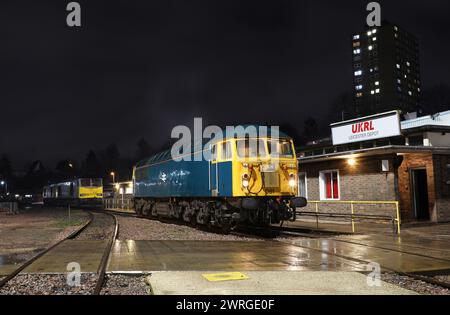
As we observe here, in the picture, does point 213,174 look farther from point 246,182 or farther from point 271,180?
point 271,180

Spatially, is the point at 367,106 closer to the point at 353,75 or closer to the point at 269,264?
the point at 353,75

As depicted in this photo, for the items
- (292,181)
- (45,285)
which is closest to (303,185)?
(292,181)

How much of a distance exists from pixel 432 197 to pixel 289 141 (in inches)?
286

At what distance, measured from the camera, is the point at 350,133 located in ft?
69.6

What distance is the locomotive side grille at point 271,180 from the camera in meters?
14.0

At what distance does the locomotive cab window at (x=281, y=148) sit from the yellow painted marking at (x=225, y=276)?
715cm

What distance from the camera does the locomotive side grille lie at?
1405cm

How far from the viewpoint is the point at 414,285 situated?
7.21 metres

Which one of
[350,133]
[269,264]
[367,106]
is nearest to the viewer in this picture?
[269,264]

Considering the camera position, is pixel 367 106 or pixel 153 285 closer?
pixel 153 285

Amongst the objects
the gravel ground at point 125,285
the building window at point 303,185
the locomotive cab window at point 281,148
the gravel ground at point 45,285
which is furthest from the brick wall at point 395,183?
the gravel ground at point 45,285

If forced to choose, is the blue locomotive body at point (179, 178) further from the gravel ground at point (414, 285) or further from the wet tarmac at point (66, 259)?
the gravel ground at point (414, 285)

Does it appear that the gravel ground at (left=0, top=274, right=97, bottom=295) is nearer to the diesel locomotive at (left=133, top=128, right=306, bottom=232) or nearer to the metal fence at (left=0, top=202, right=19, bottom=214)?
the diesel locomotive at (left=133, top=128, right=306, bottom=232)
